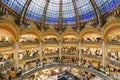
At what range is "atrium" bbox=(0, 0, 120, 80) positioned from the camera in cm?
3188

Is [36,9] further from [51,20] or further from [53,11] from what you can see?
[51,20]

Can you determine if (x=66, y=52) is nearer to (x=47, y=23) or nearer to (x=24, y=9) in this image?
(x=47, y=23)

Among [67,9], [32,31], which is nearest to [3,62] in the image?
[32,31]

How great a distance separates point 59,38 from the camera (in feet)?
155

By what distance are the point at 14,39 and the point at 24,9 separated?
372 inches

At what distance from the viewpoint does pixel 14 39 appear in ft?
112

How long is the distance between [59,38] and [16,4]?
16.9 meters

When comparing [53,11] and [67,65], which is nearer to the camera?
[67,65]

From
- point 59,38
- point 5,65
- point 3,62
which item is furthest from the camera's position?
point 59,38

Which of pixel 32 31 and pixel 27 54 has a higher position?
pixel 32 31

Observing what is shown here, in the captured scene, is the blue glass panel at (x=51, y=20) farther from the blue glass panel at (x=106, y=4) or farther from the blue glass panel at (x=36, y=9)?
the blue glass panel at (x=106, y=4)

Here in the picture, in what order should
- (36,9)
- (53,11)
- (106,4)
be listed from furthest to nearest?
(53,11)
(36,9)
(106,4)

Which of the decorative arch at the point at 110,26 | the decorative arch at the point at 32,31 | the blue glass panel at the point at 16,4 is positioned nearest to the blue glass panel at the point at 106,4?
the decorative arch at the point at 110,26

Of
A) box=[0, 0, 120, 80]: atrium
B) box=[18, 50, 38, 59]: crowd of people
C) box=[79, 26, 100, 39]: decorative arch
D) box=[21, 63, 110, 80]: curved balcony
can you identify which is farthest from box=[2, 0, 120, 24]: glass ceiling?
box=[21, 63, 110, 80]: curved balcony
